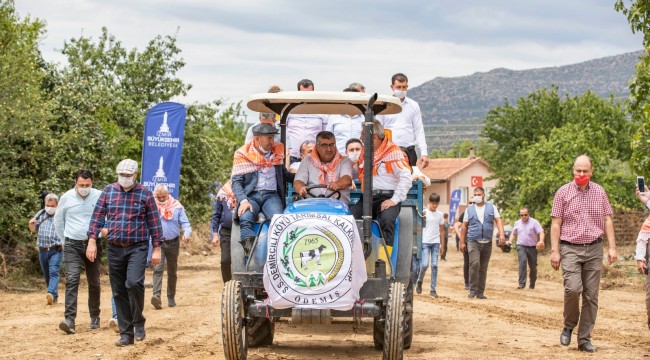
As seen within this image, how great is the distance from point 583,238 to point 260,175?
385cm

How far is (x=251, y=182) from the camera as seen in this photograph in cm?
1195

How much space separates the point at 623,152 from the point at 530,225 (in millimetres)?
31231

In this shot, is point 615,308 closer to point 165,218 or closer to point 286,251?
point 165,218

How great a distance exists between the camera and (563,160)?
39562 millimetres

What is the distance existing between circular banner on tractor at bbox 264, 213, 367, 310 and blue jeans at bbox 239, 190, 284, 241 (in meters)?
1.53

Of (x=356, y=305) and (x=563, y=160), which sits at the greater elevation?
(x=563, y=160)

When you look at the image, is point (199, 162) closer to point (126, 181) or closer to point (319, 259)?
point (126, 181)

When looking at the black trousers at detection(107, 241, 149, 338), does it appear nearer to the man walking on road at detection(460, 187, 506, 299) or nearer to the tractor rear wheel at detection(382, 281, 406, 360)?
the tractor rear wheel at detection(382, 281, 406, 360)

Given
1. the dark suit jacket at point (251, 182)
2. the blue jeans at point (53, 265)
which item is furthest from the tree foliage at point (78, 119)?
the dark suit jacket at point (251, 182)

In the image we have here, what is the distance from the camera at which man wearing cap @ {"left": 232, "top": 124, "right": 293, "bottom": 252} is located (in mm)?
11789

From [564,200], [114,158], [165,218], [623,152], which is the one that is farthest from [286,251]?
[623,152]

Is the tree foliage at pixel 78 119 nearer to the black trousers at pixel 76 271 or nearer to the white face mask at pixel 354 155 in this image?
the black trousers at pixel 76 271

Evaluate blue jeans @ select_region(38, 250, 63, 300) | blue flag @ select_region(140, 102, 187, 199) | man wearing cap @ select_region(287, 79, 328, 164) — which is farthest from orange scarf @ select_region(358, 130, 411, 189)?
blue flag @ select_region(140, 102, 187, 199)

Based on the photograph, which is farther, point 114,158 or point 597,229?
point 114,158
